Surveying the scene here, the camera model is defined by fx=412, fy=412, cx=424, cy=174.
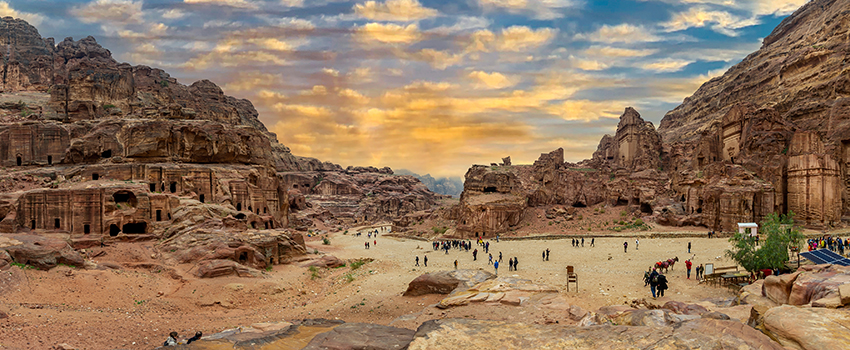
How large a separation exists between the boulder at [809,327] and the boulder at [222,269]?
24431 millimetres

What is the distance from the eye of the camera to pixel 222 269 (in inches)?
959

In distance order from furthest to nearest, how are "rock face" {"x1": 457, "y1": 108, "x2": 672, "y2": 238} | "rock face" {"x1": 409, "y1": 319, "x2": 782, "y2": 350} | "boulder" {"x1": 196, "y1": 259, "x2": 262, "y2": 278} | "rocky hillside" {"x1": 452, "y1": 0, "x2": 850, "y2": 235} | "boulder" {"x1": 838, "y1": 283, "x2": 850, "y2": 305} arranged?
"rock face" {"x1": 457, "y1": 108, "x2": 672, "y2": 238}
"rocky hillside" {"x1": 452, "y1": 0, "x2": 850, "y2": 235}
"boulder" {"x1": 196, "y1": 259, "x2": 262, "y2": 278}
"boulder" {"x1": 838, "y1": 283, "x2": 850, "y2": 305}
"rock face" {"x1": 409, "y1": 319, "x2": 782, "y2": 350}

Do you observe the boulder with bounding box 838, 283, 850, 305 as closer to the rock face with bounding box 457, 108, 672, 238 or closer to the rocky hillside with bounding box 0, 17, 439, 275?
the rocky hillside with bounding box 0, 17, 439, 275

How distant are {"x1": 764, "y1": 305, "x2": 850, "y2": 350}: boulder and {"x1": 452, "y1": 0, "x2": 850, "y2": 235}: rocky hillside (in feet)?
127

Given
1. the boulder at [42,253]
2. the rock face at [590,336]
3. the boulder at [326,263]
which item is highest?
the rock face at [590,336]

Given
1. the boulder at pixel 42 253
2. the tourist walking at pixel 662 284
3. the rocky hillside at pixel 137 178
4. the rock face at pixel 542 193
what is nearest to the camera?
the tourist walking at pixel 662 284

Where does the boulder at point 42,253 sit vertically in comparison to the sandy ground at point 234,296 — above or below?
above

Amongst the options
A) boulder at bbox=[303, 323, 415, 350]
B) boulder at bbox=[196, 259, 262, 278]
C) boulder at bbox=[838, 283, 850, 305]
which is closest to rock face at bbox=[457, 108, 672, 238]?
boulder at bbox=[196, 259, 262, 278]

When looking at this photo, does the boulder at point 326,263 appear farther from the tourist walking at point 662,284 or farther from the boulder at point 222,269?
the tourist walking at point 662,284

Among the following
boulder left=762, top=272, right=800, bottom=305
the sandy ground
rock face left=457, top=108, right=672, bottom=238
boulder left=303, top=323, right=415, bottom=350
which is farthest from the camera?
rock face left=457, top=108, right=672, bottom=238

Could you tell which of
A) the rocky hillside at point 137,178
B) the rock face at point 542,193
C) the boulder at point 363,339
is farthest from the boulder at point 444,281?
the rock face at point 542,193

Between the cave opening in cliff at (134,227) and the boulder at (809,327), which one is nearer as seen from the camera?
the boulder at (809,327)

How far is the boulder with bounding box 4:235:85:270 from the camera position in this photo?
1977cm

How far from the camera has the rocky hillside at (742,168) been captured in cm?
3978
